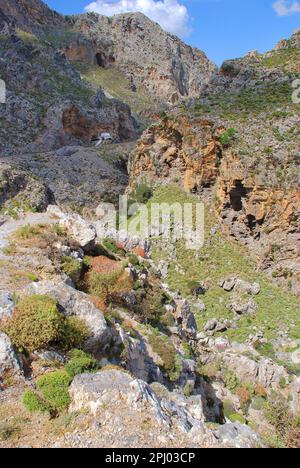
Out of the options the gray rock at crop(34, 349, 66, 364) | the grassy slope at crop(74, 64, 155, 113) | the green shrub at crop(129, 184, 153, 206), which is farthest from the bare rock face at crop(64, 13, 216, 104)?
the gray rock at crop(34, 349, 66, 364)

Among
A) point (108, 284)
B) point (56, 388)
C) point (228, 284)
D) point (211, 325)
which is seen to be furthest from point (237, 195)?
point (56, 388)

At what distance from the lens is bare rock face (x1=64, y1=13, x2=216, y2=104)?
11944 cm

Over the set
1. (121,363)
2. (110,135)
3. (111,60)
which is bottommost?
(121,363)

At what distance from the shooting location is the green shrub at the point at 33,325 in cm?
1073

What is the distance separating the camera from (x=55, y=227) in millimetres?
20875

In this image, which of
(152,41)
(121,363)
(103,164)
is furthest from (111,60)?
(121,363)

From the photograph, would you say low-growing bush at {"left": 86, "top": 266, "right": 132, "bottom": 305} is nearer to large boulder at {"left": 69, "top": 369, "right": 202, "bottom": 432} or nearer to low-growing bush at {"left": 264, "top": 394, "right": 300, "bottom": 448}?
low-growing bush at {"left": 264, "top": 394, "right": 300, "bottom": 448}

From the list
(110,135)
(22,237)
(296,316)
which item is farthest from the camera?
(110,135)

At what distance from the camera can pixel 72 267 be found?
18.0m

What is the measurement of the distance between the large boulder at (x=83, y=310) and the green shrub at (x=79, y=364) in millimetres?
977

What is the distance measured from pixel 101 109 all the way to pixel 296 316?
5538cm

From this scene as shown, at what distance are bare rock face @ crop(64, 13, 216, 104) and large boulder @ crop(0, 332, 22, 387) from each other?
366 ft
